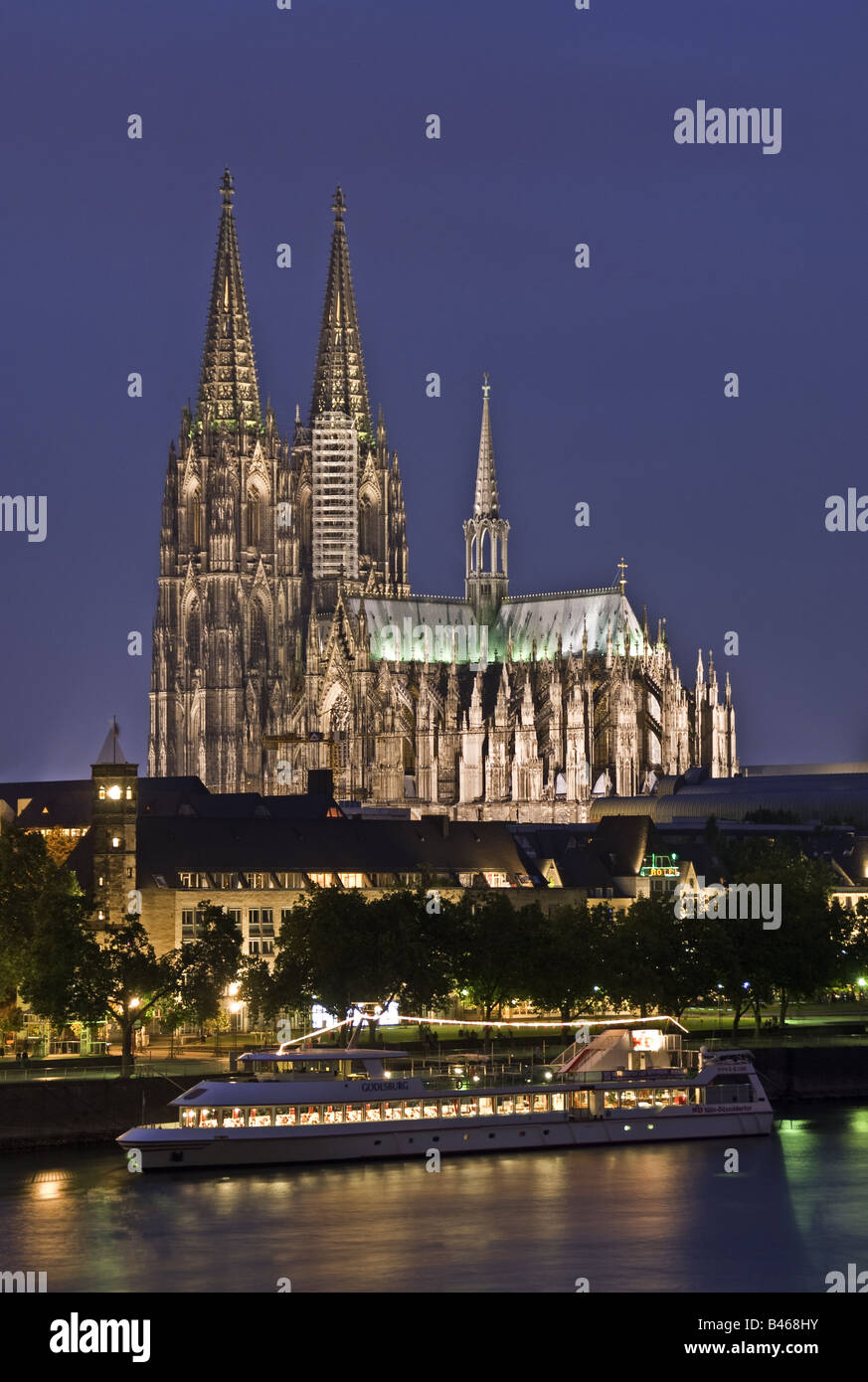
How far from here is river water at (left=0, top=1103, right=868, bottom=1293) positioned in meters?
70.2

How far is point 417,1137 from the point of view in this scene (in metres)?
92.3

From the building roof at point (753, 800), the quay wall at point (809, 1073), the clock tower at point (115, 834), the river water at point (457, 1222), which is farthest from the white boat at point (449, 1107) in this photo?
the building roof at point (753, 800)

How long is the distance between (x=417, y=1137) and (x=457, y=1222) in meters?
14.9

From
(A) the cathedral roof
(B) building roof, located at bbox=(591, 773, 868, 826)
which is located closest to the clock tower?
(A) the cathedral roof

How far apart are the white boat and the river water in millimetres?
1224

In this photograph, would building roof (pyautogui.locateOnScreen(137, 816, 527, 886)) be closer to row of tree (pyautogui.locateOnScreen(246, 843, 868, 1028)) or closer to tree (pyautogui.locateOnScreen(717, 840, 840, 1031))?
row of tree (pyautogui.locateOnScreen(246, 843, 868, 1028))

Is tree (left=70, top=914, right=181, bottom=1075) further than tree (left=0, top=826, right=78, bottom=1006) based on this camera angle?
No

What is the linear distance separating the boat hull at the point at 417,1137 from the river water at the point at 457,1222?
2.93 ft

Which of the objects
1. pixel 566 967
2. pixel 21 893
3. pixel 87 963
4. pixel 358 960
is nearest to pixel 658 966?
pixel 566 967

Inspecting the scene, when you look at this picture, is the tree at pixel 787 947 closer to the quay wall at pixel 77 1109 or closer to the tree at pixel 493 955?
the tree at pixel 493 955

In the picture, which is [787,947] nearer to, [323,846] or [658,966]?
[658,966]

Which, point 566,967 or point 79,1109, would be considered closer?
point 79,1109

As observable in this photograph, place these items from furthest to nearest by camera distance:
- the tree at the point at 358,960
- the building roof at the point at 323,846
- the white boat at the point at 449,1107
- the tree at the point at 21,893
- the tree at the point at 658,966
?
the building roof at the point at 323,846 < the tree at the point at 658,966 < the tree at the point at 358,960 < the tree at the point at 21,893 < the white boat at the point at 449,1107

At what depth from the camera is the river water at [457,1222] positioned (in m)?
70.2
